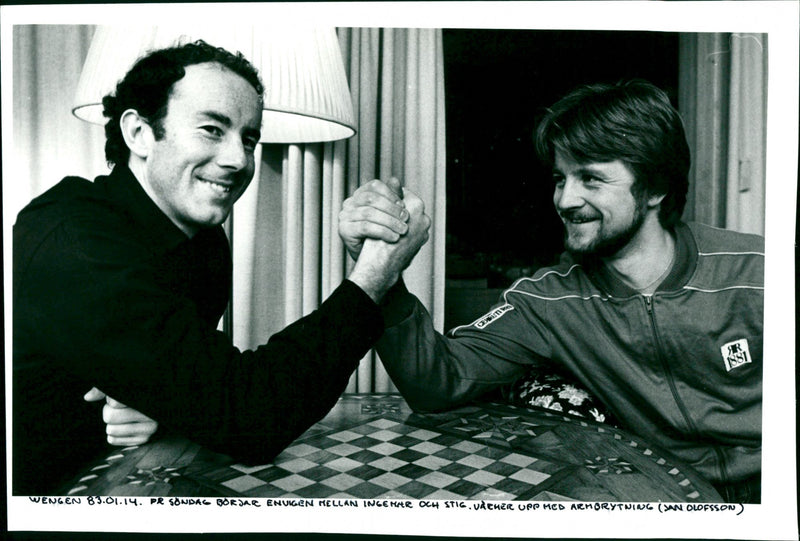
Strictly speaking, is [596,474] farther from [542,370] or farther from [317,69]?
[317,69]

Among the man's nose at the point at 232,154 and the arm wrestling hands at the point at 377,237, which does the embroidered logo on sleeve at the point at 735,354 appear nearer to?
the arm wrestling hands at the point at 377,237

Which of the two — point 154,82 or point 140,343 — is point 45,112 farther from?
point 140,343

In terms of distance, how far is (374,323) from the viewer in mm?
887

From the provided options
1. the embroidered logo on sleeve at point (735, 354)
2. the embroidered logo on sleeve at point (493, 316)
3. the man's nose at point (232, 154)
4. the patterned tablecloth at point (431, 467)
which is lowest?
the patterned tablecloth at point (431, 467)

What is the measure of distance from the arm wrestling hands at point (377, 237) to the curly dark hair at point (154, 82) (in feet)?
0.83

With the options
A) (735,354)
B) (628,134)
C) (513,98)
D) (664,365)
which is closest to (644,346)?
(664,365)

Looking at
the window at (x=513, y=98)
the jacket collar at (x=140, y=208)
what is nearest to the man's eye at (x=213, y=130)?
the jacket collar at (x=140, y=208)

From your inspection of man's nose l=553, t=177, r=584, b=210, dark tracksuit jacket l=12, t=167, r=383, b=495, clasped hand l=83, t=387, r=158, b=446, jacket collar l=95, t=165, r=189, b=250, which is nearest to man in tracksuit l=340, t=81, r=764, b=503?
man's nose l=553, t=177, r=584, b=210

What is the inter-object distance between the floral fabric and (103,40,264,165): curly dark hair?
2.23ft

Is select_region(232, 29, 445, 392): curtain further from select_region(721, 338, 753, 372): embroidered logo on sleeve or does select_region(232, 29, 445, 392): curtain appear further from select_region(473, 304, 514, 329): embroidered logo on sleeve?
select_region(721, 338, 753, 372): embroidered logo on sleeve

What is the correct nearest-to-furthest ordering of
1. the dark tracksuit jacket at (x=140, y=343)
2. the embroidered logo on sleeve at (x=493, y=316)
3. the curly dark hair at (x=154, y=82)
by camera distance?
the dark tracksuit jacket at (x=140, y=343)
the curly dark hair at (x=154, y=82)
the embroidered logo on sleeve at (x=493, y=316)

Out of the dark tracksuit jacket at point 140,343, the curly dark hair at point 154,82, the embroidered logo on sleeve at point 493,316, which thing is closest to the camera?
the dark tracksuit jacket at point 140,343

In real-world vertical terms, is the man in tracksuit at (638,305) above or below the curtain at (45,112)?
below

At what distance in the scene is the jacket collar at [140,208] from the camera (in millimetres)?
865
